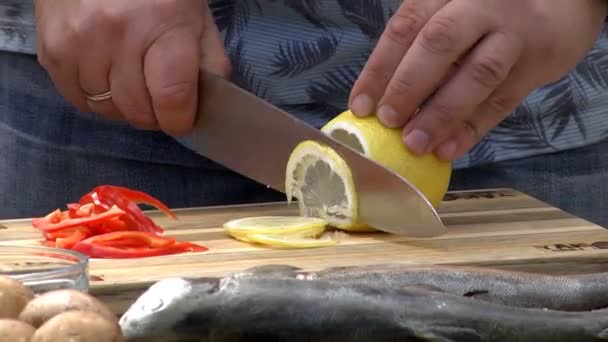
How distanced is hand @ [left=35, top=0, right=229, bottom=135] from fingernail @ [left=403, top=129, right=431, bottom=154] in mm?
343

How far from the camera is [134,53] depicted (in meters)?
2.11

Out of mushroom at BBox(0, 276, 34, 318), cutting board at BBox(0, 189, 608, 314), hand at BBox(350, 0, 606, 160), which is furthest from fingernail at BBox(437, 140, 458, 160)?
mushroom at BBox(0, 276, 34, 318)

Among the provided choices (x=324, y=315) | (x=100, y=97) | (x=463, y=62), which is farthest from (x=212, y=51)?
(x=324, y=315)

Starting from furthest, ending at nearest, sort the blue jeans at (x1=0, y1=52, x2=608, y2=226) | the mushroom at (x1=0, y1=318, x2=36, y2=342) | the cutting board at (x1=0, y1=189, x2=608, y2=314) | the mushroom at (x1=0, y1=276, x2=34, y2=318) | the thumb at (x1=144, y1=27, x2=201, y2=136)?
the blue jeans at (x1=0, y1=52, x2=608, y2=226), the thumb at (x1=144, y1=27, x2=201, y2=136), the cutting board at (x1=0, y1=189, x2=608, y2=314), the mushroom at (x1=0, y1=276, x2=34, y2=318), the mushroom at (x1=0, y1=318, x2=36, y2=342)

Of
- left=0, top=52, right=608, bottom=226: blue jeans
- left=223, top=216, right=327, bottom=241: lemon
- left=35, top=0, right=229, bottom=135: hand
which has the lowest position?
left=223, top=216, right=327, bottom=241: lemon

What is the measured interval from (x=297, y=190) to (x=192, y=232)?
0.69ft

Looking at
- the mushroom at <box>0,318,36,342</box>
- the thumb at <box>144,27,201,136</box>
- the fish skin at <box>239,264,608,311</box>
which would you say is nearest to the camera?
the mushroom at <box>0,318,36,342</box>

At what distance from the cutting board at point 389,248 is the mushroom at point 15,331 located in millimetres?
569

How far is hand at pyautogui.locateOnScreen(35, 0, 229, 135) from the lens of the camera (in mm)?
2086

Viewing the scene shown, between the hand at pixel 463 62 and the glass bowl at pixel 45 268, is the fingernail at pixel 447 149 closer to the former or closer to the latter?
the hand at pixel 463 62

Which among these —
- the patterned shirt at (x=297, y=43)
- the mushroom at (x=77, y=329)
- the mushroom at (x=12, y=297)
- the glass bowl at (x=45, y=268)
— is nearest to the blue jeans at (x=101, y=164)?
the patterned shirt at (x=297, y=43)

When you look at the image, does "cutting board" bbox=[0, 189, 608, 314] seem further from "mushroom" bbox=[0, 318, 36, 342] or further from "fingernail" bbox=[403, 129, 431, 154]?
"mushroom" bbox=[0, 318, 36, 342]

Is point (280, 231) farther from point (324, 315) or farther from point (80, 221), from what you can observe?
point (324, 315)

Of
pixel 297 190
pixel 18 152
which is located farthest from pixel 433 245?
pixel 18 152
